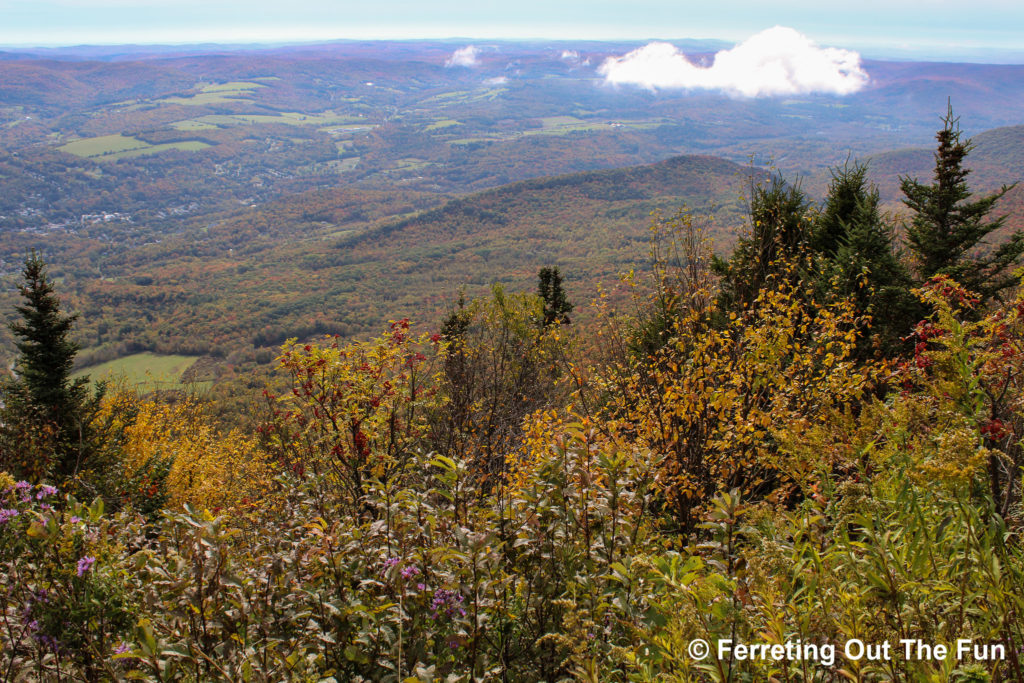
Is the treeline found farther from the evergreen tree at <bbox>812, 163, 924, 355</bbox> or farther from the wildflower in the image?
the evergreen tree at <bbox>812, 163, 924, 355</bbox>

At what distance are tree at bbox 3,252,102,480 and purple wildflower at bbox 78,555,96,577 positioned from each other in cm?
1250

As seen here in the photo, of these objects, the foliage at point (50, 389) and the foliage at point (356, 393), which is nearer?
the foliage at point (356, 393)

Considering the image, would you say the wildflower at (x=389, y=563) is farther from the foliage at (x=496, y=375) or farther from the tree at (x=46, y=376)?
the tree at (x=46, y=376)

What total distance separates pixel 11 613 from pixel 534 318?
8363 mm

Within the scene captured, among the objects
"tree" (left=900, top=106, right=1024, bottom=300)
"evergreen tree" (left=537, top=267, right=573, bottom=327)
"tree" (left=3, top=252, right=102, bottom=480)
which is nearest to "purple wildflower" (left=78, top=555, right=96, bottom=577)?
"tree" (left=3, top=252, right=102, bottom=480)

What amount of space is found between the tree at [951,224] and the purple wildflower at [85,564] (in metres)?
12.8

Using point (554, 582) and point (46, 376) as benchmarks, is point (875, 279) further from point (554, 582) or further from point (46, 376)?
point (46, 376)

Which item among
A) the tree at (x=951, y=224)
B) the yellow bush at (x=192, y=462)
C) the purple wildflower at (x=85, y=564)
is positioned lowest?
the yellow bush at (x=192, y=462)

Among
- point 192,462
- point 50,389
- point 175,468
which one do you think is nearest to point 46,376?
point 50,389

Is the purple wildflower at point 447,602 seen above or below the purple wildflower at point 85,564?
below

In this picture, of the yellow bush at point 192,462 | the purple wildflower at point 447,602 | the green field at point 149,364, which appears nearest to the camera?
the purple wildflower at point 447,602

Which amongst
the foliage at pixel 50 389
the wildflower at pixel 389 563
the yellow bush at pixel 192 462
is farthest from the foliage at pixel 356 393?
the foliage at pixel 50 389

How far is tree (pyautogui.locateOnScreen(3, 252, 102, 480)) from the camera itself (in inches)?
482

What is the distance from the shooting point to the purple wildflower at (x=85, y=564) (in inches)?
93.0
